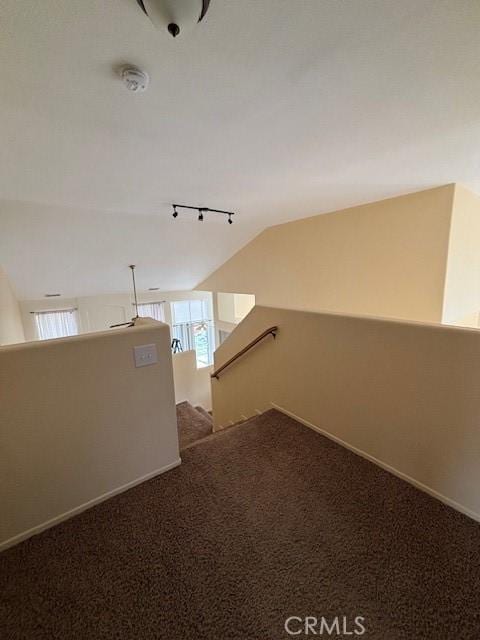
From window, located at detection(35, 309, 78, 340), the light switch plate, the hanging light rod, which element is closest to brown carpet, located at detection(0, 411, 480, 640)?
the light switch plate

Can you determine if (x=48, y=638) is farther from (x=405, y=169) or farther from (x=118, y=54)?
(x=405, y=169)

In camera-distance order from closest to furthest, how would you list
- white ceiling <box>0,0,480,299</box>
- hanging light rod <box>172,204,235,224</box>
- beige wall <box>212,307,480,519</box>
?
white ceiling <box>0,0,480,299</box> < beige wall <box>212,307,480,519</box> < hanging light rod <box>172,204,235,224</box>

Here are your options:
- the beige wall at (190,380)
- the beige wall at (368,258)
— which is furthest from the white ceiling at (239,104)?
the beige wall at (190,380)

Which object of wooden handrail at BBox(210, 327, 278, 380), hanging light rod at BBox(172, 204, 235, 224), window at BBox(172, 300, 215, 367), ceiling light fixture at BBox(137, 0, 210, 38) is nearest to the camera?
ceiling light fixture at BBox(137, 0, 210, 38)

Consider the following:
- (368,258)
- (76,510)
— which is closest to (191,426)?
(76,510)

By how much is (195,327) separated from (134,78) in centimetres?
740

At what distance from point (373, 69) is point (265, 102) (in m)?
0.55

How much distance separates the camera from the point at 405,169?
2467 millimetres

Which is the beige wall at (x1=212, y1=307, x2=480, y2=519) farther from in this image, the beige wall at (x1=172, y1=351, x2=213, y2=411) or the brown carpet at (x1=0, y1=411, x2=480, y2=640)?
the beige wall at (x1=172, y1=351, x2=213, y2=411)

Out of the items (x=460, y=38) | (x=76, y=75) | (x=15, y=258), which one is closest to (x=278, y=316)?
(x=460, y=38)

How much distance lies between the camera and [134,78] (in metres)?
1.25

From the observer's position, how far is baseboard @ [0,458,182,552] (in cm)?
129

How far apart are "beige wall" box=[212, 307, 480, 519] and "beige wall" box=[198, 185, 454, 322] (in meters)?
0.47

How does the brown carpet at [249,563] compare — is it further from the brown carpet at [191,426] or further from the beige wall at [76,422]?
the brown carpet at [191,426]
